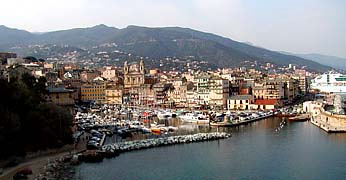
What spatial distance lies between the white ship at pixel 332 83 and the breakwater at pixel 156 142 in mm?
23785

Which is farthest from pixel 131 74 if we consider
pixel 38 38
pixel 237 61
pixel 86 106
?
pixel 38 38

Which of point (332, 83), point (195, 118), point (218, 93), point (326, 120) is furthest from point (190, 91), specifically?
point (326, 120)

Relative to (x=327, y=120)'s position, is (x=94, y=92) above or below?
above

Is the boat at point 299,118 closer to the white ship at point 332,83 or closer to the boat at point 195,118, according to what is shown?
the boat at point 195,118

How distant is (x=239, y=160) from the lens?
21.5 metres

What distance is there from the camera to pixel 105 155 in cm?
2231

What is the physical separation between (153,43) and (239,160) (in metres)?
132

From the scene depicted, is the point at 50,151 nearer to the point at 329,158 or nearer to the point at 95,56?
the point at 329,158

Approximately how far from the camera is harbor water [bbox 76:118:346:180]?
19.0 meters

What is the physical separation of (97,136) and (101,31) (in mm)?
170011

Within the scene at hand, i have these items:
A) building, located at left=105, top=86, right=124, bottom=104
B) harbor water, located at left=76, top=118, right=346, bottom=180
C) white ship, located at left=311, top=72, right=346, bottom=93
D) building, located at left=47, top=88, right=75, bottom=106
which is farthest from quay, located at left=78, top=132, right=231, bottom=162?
building, located at left=105, top=86, right=124, bottom=104

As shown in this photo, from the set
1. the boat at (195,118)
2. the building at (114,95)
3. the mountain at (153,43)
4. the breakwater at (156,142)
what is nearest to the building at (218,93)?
the boat at (195,118)

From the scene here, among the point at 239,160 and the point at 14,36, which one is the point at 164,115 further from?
the point at 14,36

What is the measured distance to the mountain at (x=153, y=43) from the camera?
14200cm
